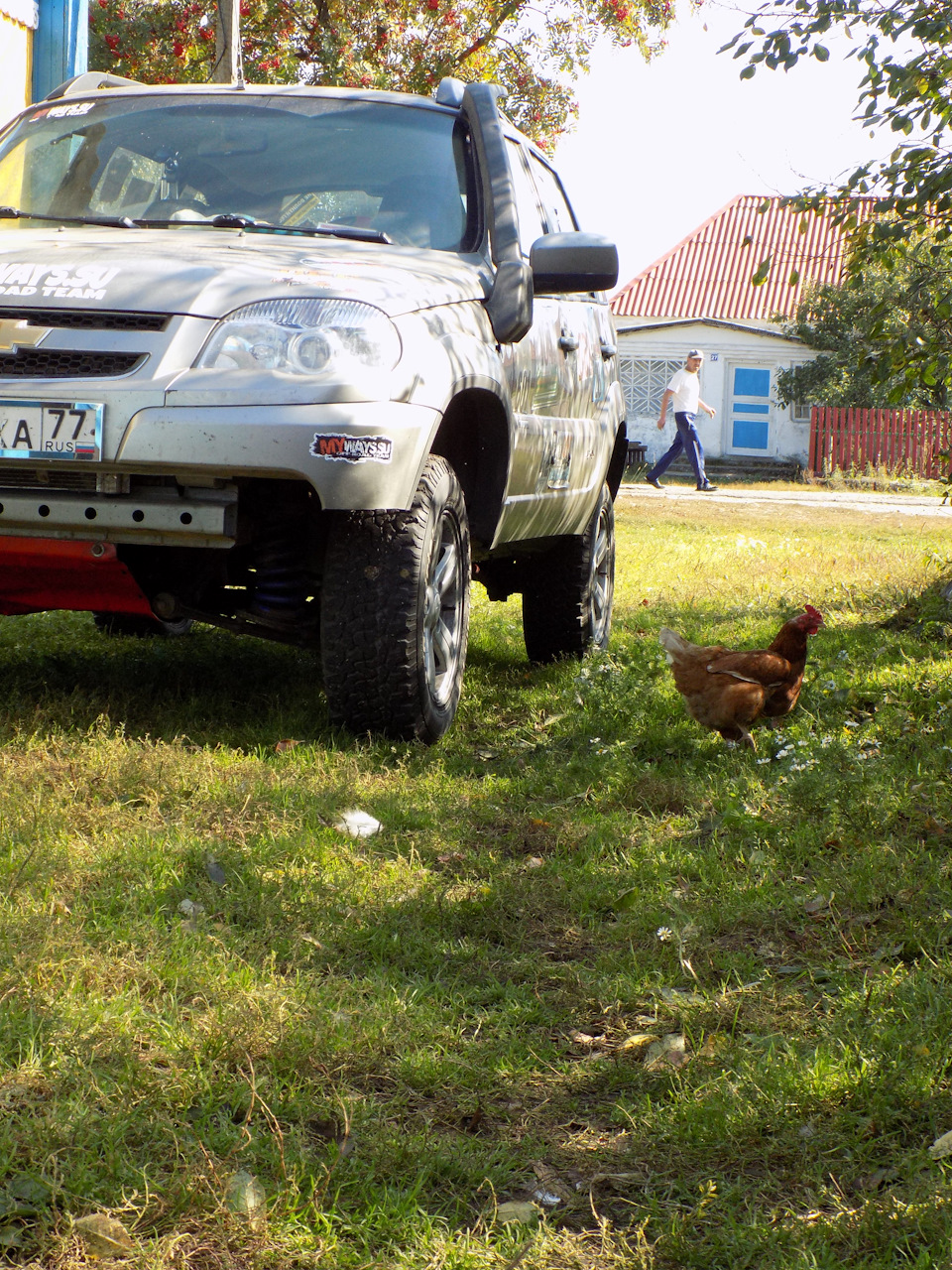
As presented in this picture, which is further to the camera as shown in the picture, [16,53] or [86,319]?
[16,53]

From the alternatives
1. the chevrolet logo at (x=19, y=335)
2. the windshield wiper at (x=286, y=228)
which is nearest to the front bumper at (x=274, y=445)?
the chevrolet logo at (x=19, y=335)

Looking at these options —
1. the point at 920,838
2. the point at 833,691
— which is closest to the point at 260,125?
the point at 833,691

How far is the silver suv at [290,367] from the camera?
3443 millimetres

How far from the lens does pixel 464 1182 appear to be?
194cm

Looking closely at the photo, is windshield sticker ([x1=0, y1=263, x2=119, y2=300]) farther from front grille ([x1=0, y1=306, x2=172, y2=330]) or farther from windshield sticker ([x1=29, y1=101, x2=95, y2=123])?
windshield sticker ([x1=29, y1=101, x2=95, y2=123])

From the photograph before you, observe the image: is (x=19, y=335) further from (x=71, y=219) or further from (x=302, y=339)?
(x=71, y=219)

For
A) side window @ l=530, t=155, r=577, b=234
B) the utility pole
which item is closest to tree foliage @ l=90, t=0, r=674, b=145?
the utility pole

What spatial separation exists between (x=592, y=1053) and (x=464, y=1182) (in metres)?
0.47

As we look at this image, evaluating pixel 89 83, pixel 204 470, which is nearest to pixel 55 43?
pixel 89 83

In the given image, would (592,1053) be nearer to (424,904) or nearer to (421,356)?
(424,904)

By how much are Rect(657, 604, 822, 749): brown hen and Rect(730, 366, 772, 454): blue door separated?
24.1m

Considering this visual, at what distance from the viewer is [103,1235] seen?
5.55 feet

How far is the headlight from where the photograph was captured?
3.50 m

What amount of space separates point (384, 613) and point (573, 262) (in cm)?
146
